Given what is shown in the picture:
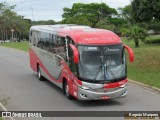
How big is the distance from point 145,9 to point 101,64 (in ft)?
94.4

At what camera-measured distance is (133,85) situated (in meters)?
19.9

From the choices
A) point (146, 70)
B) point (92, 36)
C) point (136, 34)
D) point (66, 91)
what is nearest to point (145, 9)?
point (136, 34)

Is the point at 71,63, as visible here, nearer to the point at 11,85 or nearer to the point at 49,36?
the point at 49,36

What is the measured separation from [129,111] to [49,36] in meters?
7.14

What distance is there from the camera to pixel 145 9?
140 feet

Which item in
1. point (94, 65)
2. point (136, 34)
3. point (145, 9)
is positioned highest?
point (145, 9)

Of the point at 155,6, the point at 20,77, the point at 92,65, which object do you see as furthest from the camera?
the point at 155,6

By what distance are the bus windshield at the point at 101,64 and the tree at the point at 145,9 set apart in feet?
82.3

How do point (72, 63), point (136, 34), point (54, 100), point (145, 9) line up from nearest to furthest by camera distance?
point (72, 63)
point (54, 100)
point (145, 9)
point (136, 34)

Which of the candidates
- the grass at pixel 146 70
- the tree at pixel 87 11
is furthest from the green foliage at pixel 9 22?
the grass at pixel 146 70

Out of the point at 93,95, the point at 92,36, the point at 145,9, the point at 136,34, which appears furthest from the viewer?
the point at 136,34

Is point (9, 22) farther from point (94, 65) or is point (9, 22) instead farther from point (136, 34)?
point (94, 65)

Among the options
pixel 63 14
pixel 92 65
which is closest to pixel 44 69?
pixel 92 65

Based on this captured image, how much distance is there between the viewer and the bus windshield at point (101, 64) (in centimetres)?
1479
